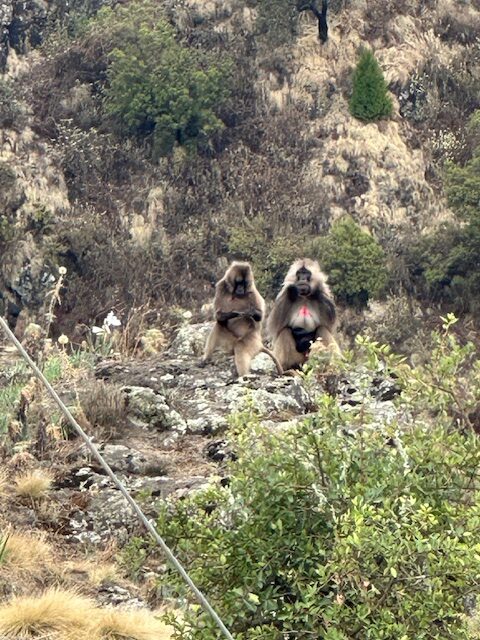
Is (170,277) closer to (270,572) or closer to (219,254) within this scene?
(219,254)

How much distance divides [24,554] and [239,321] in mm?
4845

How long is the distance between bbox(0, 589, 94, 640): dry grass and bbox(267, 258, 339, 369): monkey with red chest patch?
6121mm

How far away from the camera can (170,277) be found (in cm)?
3744

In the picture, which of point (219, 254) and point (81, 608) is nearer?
point (81, 608)

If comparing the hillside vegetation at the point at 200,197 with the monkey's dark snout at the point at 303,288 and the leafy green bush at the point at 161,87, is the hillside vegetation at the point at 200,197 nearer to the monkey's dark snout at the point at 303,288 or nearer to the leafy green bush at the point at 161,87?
the leafy green bush at the point at 161,87

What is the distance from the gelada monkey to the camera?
470 inches

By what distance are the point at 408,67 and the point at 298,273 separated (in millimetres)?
31111

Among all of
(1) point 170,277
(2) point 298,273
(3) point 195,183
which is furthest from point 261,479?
Answer: (3) point 195,183

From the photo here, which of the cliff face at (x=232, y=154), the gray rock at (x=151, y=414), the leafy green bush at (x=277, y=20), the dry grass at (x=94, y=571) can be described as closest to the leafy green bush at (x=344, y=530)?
the dry grass at (x=94, y=571)

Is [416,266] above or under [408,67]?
under

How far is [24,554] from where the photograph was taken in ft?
25.6

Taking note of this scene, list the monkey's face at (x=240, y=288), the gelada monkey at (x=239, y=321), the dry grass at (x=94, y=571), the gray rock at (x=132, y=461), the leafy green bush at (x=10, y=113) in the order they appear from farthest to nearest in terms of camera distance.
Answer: the leafy green bush at (x=10, y=113) < the monkey's face at (x=240, y=288) < the gelada monkey at (x=239, y=321) < the gray rock at (x=132, y=461) < the dry grass at (x=94, y=571)

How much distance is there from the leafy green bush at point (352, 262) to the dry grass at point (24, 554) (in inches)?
1086

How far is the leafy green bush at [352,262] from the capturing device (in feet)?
116
